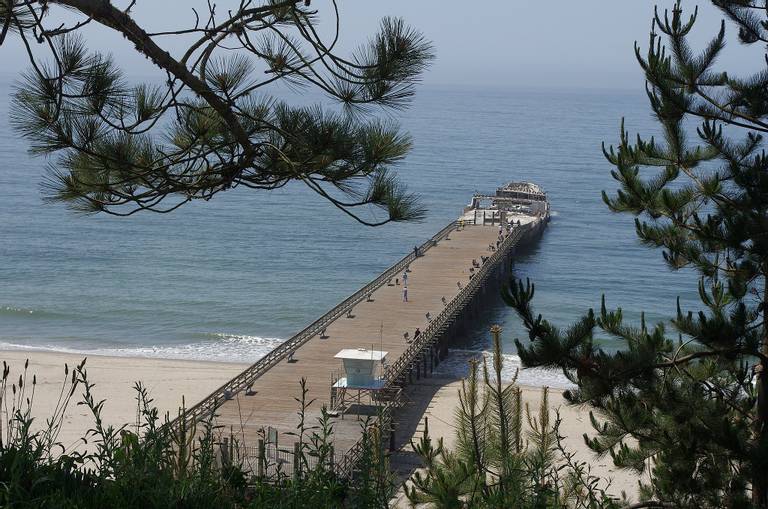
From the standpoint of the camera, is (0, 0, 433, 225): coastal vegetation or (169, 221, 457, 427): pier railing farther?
(169, 221, 457, 427): pier railing

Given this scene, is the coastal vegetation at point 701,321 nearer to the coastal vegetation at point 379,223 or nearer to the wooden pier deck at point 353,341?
the coastal vegetation at point 379,223

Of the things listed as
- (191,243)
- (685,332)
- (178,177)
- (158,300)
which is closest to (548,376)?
(158,300)

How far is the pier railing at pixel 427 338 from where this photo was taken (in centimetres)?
1638

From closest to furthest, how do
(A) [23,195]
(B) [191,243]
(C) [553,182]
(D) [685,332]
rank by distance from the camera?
(D) [685,332] → (B) [191,243] → (A) [23,195] → (C) [553,182]

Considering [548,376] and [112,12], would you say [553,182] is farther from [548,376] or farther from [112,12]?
[112,12]

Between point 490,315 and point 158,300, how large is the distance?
489 inches

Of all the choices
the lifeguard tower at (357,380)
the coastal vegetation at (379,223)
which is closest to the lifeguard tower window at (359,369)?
the lifeguard tower at (357,380)

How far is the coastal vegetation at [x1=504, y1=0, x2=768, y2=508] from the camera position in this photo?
32.4ft

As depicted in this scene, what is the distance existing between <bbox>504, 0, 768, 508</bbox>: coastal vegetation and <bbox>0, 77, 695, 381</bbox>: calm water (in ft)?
45.6

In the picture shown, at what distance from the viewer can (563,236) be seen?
54688mm

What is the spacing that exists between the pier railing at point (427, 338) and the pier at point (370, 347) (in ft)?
0.12

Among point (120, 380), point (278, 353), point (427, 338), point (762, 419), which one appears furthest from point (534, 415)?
point (762, 419)

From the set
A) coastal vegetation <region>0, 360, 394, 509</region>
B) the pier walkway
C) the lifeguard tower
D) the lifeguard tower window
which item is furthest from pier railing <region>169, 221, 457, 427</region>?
coastal vegetation <region>0, 360, 394, 509</region>

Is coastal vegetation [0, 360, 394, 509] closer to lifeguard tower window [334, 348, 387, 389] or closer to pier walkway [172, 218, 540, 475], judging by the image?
pier walkway [172, 218, 540, 475]
